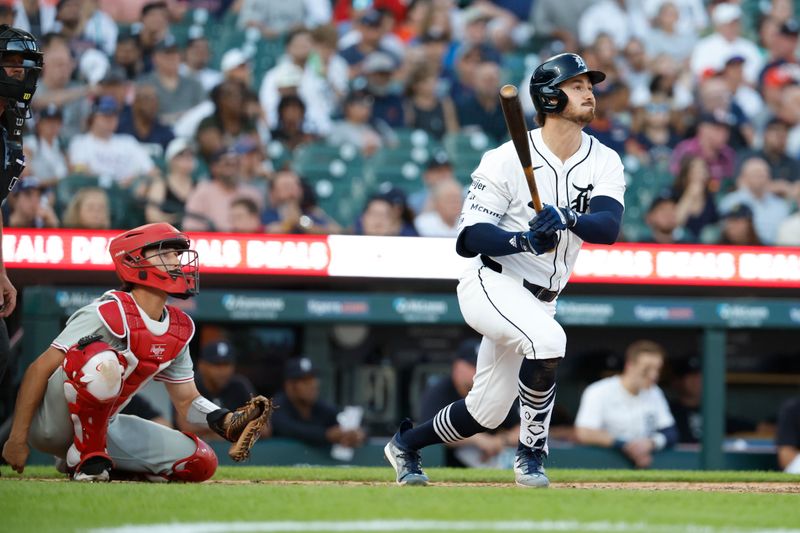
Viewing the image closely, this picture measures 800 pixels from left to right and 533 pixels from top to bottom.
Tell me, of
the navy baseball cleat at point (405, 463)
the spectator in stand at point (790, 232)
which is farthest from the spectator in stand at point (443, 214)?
the navy baseball cleat at point (405, 463)

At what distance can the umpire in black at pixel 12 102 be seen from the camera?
189 inches

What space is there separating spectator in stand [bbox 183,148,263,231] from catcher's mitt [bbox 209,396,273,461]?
141 inches

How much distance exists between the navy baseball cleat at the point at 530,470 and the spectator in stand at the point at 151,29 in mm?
6352

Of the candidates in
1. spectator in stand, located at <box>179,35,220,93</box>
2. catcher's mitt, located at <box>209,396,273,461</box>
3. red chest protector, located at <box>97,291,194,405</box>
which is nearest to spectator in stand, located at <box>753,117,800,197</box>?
spectator in stand, located at <box>179,35,220,93</box>

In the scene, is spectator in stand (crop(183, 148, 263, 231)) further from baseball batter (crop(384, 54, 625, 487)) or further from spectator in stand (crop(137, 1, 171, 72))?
baseball batter (crop(384, 54, 625, 487))

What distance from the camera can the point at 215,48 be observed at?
35.7 ft

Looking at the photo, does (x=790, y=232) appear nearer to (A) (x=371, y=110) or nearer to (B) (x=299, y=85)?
(A) (x=371, y=110)

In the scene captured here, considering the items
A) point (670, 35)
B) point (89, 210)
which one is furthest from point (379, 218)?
point (670, 35)

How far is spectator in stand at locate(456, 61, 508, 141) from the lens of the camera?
1055cm

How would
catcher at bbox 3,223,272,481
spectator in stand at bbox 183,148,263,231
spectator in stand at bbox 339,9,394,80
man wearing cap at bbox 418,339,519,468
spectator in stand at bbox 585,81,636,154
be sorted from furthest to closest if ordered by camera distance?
1. spectator in stand at bbox 339,9,394,80
2. spectator in stand at bbox 585,81,636,154
3. spectator in stand at bbox 183,148,263,231
4. man wearing cap at bbox 418,339,519,468
5. catcher at bbox 3,223,272,481

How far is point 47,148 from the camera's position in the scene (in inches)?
359

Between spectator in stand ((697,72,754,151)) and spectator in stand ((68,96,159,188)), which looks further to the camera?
spectator in stand ((697,72,754,151))

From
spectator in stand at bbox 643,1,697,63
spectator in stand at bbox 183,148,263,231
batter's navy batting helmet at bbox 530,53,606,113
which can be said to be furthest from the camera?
spectator in stand at bbox 643,1,697,63

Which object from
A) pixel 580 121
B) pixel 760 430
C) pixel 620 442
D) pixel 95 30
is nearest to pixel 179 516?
pixel 580 121
